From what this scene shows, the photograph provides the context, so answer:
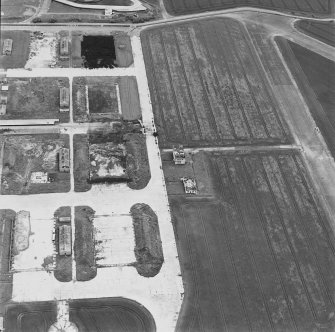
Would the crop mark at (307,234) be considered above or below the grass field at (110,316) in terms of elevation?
above

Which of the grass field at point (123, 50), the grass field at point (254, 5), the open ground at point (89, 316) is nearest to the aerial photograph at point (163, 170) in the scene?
the open ground at point (89, 316)

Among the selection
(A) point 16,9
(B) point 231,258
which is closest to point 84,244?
(B) point 231,258

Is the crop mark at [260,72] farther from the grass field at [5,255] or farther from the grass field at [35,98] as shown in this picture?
the grass field at [5,255]

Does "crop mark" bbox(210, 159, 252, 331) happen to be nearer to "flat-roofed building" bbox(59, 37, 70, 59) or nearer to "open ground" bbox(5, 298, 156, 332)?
"open ground" bbox(5, 298, 156, 332)

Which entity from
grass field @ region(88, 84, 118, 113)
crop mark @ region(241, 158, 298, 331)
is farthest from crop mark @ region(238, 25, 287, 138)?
grass field @ region(88, 84, 118, 113)

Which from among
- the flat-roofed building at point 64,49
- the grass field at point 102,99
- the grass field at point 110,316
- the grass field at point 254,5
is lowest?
the grass field at point 110,316

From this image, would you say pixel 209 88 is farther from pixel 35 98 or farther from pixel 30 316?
pixel 30 316
